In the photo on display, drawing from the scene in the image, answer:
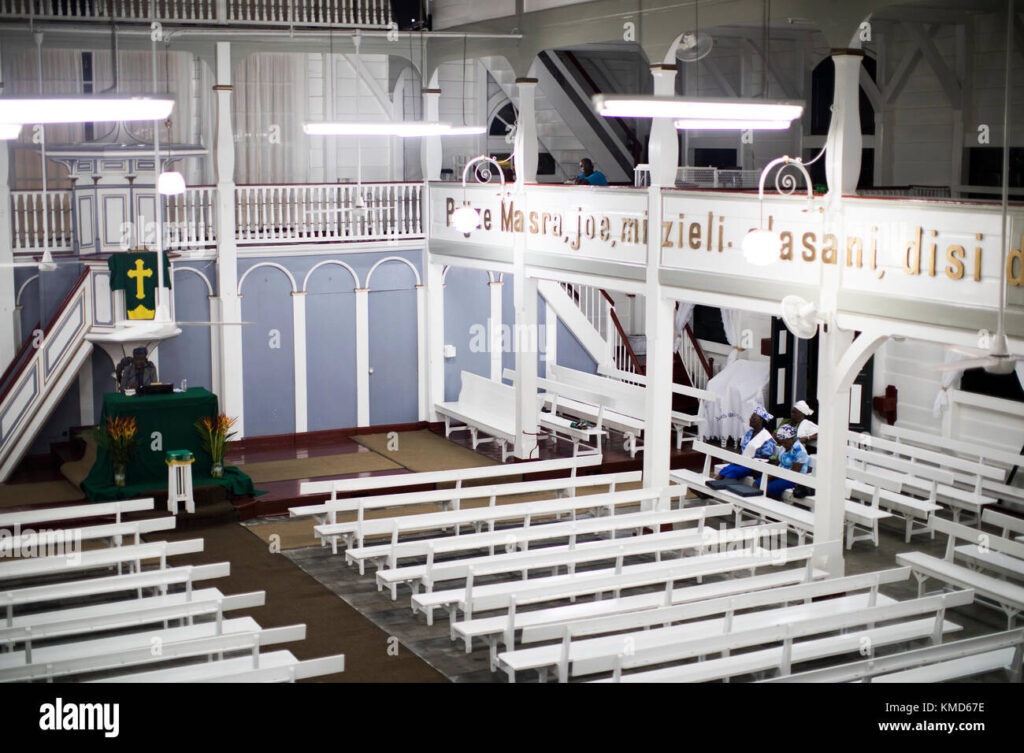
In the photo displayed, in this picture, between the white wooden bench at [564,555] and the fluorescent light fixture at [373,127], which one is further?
the fluorescent light fixture at [373,127]

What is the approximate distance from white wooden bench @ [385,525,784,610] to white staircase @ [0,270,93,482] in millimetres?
7470

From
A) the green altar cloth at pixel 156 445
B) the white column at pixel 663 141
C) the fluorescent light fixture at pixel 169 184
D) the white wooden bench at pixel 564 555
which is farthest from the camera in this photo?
the fluorescent light fixture at pixel 169 184

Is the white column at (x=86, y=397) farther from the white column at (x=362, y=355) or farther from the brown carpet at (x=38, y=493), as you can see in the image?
the white column at (x=362, y=355)

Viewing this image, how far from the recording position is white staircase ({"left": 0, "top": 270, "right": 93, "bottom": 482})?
18.8m

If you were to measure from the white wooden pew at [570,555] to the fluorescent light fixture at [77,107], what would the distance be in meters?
5.60

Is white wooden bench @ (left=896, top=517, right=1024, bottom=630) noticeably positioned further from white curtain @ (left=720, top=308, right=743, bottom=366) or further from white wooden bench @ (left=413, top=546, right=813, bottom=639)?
white curtain @ (left=720, top=308, right=743, bottom=366)

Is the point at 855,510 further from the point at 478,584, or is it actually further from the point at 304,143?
the point at 304,143

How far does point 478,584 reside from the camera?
14789 mm

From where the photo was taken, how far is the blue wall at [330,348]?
2162 centimetres

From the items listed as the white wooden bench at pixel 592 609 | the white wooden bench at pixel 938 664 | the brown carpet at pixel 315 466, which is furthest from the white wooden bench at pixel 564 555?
the brown carpet at pixel 315 466

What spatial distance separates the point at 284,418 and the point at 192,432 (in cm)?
379

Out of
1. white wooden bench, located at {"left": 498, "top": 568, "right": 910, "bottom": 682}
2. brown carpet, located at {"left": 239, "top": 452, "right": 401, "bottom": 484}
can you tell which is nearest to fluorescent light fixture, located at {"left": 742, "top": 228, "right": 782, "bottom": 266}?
white wooden bench, located at {"left": 498, "top": 568, "right": 910, "bottom": 682}

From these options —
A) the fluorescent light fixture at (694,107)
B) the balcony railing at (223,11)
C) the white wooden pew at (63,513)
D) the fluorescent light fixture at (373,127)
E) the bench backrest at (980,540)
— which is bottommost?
the bench backrest at (980,540)

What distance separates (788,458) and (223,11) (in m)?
11.4
